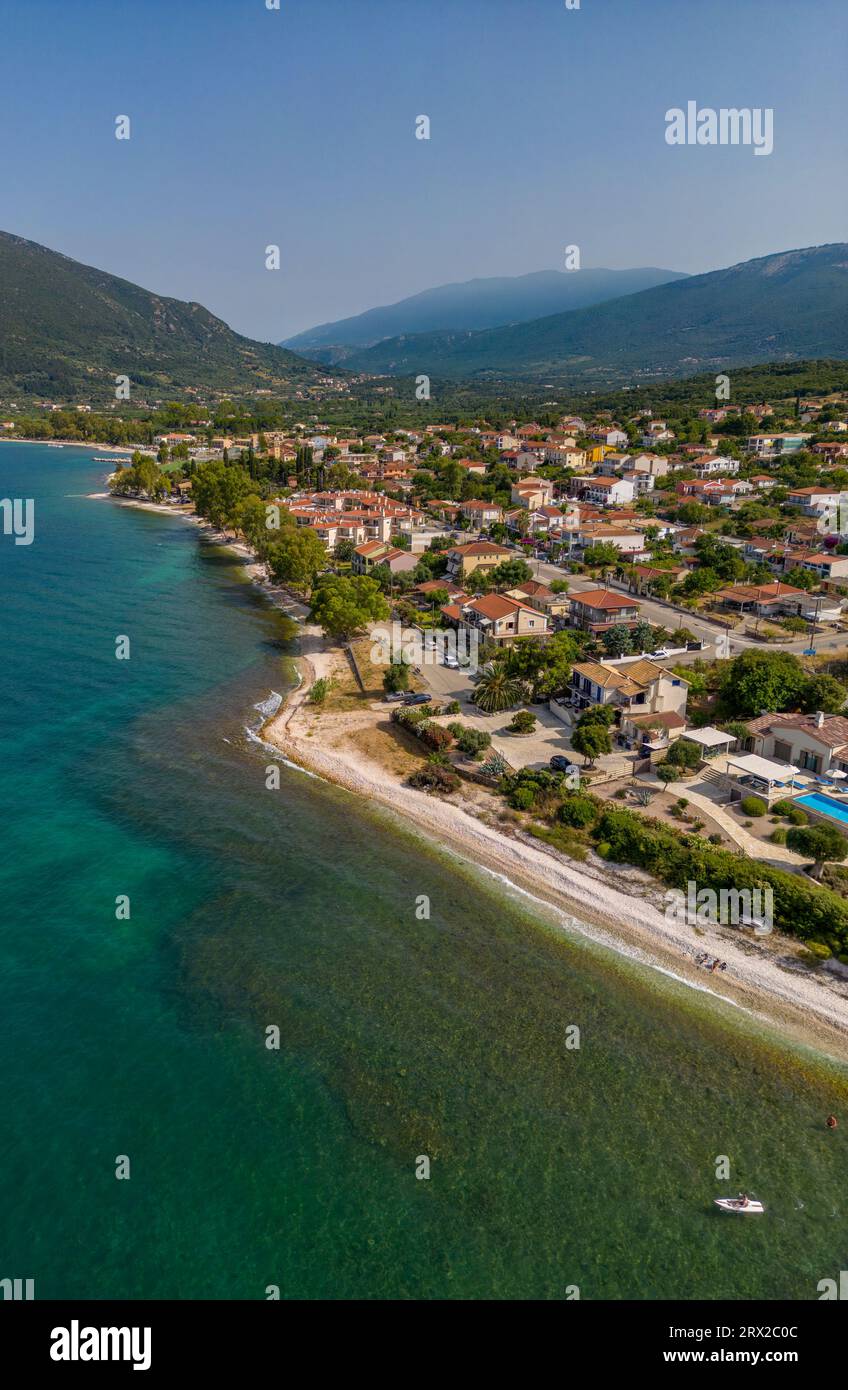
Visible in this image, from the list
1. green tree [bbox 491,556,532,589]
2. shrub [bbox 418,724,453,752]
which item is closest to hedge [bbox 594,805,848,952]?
shrub [bbox 418,724,453,752]

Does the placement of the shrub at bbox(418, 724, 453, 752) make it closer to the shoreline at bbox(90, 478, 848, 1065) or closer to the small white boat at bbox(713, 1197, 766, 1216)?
the shoreline at bbox(90, 478, 848, 1065)

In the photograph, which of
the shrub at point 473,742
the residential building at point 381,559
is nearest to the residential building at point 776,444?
the residential building at point 381,559

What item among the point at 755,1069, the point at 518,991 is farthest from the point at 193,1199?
the point at 755,1069

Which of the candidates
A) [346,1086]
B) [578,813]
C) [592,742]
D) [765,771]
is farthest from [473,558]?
[346,1086]

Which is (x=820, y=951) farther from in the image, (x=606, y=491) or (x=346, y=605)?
(x=606, y=491)

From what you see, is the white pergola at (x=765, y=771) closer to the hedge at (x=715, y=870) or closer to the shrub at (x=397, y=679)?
the hedge at (x=715, y=870)
